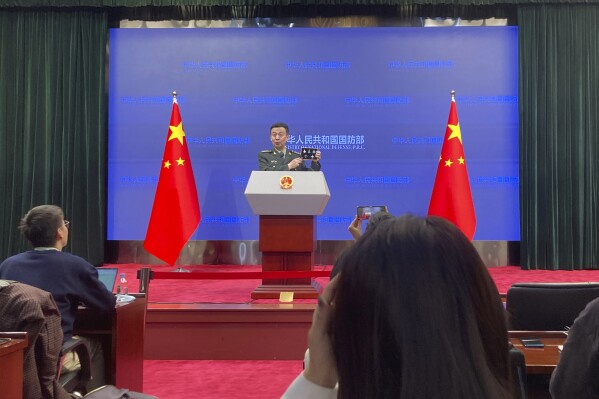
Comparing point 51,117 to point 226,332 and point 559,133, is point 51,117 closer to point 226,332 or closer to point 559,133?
point 226,332

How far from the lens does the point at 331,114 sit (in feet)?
22.1

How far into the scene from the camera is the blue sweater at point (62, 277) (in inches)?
98.6

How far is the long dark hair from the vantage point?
1.86 feet

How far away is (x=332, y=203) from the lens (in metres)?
6.70

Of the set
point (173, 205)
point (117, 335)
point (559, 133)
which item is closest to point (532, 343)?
point (117, 335)

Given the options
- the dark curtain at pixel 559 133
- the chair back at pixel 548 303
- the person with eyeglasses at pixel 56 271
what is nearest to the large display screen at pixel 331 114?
the dark curtain at pixel 559 133

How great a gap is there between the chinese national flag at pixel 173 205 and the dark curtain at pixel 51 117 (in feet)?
4.32

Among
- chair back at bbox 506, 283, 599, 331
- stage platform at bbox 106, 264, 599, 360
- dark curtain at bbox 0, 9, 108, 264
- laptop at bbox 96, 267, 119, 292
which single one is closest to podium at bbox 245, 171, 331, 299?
stage platform at bbox 106, 264, 599, 360

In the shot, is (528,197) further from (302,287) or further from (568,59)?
(302,287)

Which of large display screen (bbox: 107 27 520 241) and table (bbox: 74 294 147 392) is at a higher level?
large display screen (bbox: 107 27 520 241)

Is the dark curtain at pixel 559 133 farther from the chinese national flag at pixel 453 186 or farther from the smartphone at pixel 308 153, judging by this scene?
the smartphone at pixel 308 153

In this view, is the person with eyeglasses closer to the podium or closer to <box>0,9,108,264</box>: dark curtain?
the podium

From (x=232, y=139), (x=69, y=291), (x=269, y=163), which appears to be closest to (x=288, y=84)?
(x=232, y=139)

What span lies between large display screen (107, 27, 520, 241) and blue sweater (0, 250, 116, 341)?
4229mm
